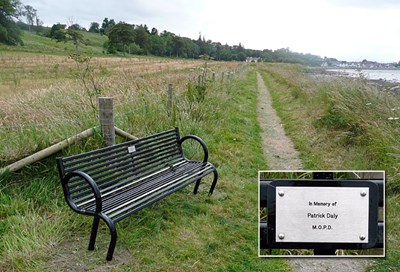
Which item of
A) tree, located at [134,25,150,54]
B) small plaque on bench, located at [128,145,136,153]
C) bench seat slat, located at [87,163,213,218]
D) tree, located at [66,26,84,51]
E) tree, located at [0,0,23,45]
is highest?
tree, located at [0,0,23,45]

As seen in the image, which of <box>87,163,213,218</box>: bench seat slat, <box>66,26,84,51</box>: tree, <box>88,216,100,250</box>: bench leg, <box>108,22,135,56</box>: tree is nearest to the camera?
<box>88,216,100,250</box>: bench leg

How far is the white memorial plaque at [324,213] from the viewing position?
1.27 m

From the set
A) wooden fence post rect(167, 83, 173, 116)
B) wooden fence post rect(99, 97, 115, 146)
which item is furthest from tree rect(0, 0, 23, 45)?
wooden fence post rect(99, 97, 115, 146)

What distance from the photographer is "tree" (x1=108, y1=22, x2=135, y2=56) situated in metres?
12.7

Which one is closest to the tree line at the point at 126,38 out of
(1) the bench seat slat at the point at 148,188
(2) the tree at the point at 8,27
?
(2) the tree at the point at 8,27

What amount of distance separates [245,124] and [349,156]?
11.7 ft

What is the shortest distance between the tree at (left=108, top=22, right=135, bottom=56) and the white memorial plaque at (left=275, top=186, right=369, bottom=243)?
1206cm

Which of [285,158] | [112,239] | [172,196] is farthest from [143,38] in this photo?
[112,239]

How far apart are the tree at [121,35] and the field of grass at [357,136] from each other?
21.4 ft

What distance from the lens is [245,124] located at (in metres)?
9.48

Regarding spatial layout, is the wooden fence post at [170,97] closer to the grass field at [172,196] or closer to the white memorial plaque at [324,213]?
the grass field at [172,196]

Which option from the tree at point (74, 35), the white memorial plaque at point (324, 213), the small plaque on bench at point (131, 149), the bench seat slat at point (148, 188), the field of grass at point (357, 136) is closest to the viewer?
the white memorial plaque at point (324, 213)

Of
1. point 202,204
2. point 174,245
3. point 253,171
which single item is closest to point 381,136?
point 253,171

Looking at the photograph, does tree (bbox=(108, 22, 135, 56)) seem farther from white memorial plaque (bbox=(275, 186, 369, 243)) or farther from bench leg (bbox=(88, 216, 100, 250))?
white memorial plaque (bbox=(275, 186, 369, 243))
